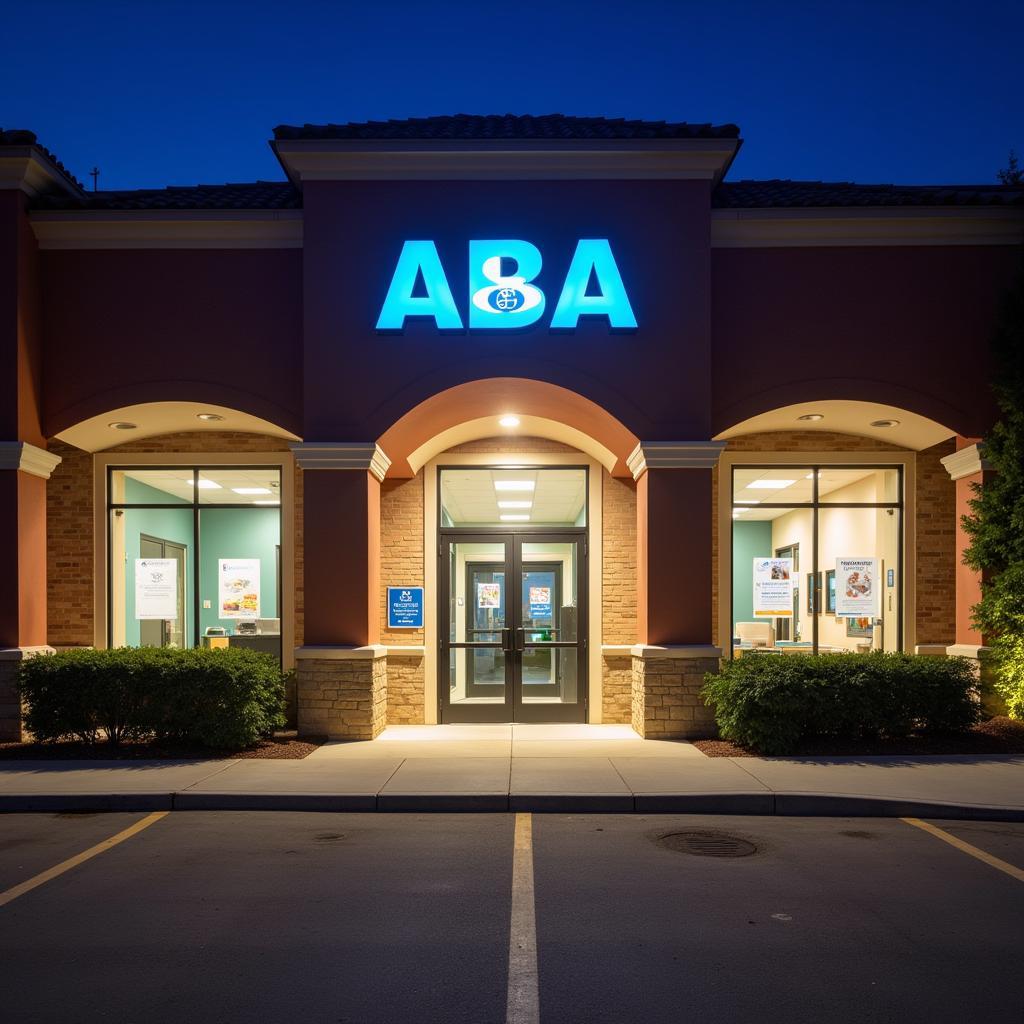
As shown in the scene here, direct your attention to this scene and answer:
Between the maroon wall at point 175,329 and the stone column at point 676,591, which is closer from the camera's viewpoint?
the stone column at point 676,591

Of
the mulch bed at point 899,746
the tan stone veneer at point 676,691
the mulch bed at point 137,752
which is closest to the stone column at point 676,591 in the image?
the tan stone veneer at point 676,691

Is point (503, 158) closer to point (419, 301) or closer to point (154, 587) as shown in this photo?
point (419, 301)

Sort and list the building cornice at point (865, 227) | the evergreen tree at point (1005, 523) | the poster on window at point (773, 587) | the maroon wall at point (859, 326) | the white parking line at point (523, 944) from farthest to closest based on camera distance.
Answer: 1. the poster on window at point (773, 587)
2. the maroon wall at point (859, 326)
3. the building cornice at point (865, 227)
4. the evergreen tree at point (1005, 523)
5. the white parking line at point (523, 944)

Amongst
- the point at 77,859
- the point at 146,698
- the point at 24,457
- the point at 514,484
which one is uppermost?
the point at 24,457

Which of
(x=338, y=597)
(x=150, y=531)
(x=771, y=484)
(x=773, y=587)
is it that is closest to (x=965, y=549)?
(x=773, y=587)

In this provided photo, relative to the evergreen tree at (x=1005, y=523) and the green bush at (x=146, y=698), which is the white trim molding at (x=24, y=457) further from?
the evergreen tree at (x=1005, y=523)

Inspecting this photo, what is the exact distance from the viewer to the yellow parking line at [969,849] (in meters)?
6.64

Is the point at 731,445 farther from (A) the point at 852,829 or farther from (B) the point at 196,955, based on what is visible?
(B) the point at 196,955

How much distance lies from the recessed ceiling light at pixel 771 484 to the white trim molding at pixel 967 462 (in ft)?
6.69

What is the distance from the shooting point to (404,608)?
13.8 meters

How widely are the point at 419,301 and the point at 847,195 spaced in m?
6.39

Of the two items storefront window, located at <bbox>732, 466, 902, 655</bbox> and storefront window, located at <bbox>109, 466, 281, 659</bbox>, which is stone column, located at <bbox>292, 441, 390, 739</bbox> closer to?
storefront window, located at <bbox>109, 466, 281, 659</bbox>

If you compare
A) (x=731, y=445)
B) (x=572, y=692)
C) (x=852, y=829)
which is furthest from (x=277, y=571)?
(x=852, y=829)

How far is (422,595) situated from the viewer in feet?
45.4
